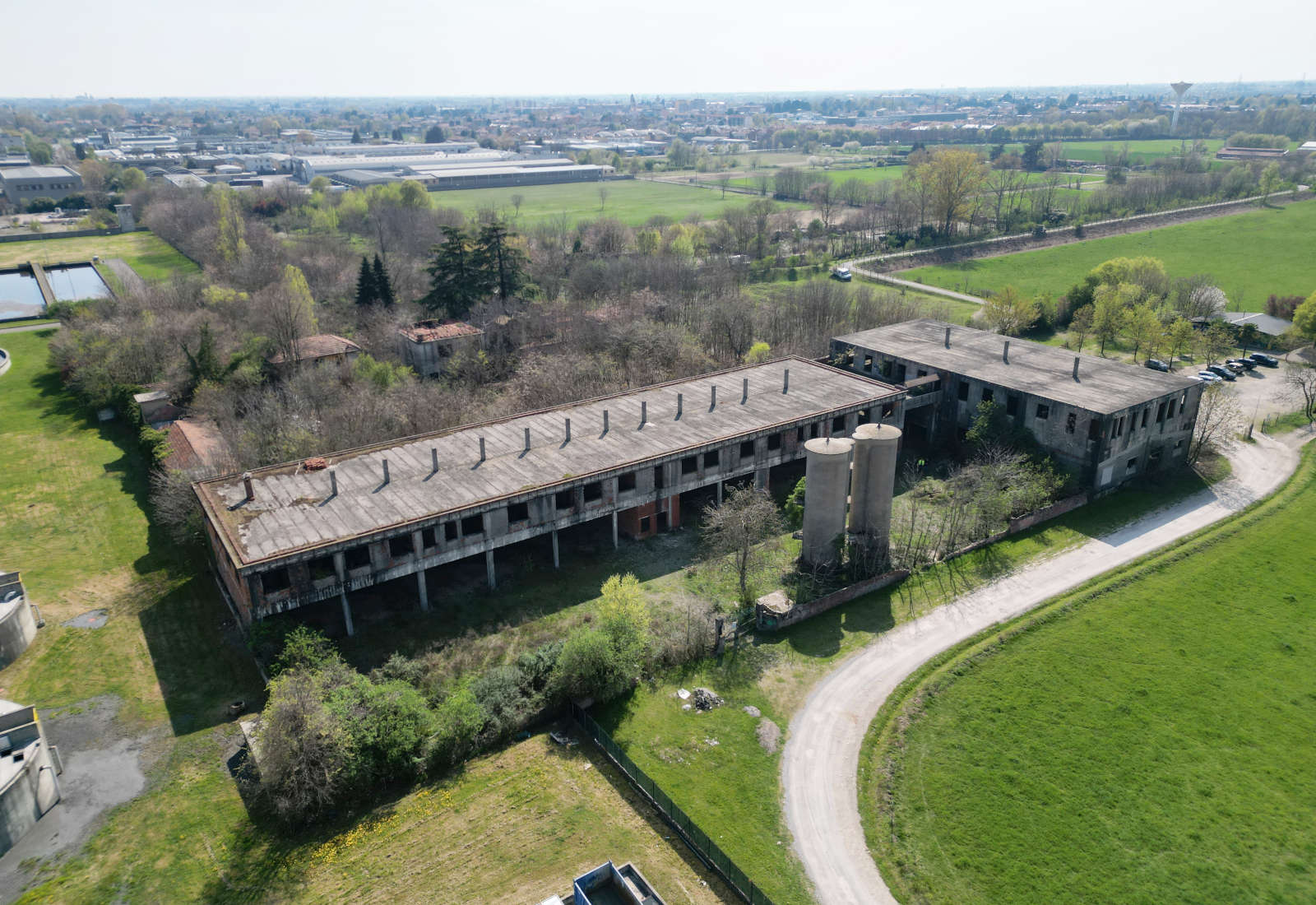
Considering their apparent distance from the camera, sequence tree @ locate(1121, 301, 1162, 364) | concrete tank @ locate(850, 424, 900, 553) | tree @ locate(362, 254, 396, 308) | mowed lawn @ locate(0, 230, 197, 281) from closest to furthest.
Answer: concrete tank @ locate(850, 424, 900, 553) < tree @ locate(1121, 301, 1162, 364) < tree @ locate(362, 254, 396, 308) < mowed lawn @ locate(0, 230, 197, 281)

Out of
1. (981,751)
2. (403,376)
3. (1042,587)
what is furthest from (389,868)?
(403,376)

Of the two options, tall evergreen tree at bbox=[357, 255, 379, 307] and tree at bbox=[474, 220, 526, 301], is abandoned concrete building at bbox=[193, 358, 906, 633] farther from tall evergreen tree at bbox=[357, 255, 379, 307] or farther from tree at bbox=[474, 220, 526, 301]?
tall evergreen tree at bbox=[357, 255, 379, 307]

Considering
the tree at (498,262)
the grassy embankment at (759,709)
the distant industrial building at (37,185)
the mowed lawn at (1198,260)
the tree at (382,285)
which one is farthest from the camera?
the distant industrial building at (37,185)

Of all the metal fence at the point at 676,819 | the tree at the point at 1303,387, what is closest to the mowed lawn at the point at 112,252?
the metal fence at the point at 676,819

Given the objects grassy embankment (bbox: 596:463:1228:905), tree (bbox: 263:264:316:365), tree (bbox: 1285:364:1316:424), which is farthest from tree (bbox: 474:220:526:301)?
tree (bbox: 1285:364:1316:424)

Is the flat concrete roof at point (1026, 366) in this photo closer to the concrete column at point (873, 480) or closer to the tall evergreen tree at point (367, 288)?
the concrete column at point (873, 480)

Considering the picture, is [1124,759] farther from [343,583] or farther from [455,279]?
[455,279]

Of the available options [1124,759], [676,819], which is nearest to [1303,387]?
[1124,759]
